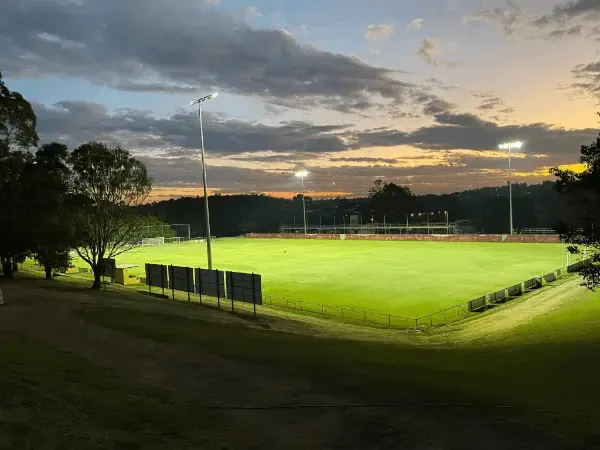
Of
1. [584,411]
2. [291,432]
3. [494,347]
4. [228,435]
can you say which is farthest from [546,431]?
[494,347]

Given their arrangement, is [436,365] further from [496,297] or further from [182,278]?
[496,297]

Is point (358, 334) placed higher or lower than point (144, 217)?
lower

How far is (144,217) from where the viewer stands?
135 feet

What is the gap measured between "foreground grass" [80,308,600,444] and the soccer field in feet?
52.5

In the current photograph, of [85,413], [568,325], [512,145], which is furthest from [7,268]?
[512,145]

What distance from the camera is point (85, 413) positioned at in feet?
31.9

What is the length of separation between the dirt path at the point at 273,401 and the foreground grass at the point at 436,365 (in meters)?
1.01

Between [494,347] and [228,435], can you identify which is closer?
[228,435]

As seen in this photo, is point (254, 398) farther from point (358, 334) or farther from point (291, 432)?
point (358, 334)

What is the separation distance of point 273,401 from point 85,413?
4.06 m

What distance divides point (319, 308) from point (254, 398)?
86.7ft

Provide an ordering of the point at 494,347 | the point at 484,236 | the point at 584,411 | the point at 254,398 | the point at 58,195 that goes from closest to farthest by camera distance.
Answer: the point at 584,411 → the point at 254,398 → the point at 494,347 → the point at 58,195 → the point at 484,236

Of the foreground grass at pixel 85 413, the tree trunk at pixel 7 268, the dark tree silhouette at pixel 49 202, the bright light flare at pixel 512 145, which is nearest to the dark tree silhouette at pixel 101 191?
the dark tree silhouette at pixel 49 202

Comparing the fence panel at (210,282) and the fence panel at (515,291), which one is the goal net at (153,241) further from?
the fence panel at (515,291)
